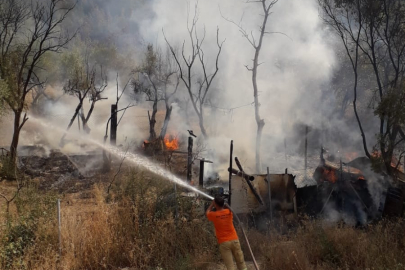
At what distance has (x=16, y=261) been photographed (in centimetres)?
677

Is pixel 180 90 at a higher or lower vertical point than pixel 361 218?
higher

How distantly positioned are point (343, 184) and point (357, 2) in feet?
19.7

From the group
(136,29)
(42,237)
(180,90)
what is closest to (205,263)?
(42,237)

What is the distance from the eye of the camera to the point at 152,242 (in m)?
7.61

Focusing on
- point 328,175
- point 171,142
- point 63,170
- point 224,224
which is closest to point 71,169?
point 63,170

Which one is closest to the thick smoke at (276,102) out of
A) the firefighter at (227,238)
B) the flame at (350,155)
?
the flame at (350,155)

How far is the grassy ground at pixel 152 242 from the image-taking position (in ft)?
22.6

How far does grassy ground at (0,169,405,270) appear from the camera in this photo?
6.88 meters

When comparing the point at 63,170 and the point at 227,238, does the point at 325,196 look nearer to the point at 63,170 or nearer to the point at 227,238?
the point at 227,238

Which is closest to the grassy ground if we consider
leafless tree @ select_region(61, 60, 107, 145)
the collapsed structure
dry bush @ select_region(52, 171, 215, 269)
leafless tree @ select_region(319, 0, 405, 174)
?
dry bush @ select_region(52, 171, 215, 269)

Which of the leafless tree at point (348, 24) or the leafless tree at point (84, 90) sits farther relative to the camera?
the leafless tree at point (84, 90)

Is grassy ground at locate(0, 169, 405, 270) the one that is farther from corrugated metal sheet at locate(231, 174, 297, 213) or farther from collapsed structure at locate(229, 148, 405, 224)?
collapsed structure at locate(229, 148, 405, 224)

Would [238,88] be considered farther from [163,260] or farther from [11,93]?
[163,260]

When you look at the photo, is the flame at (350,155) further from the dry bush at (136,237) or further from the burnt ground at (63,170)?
the dry bush at (136,237)
